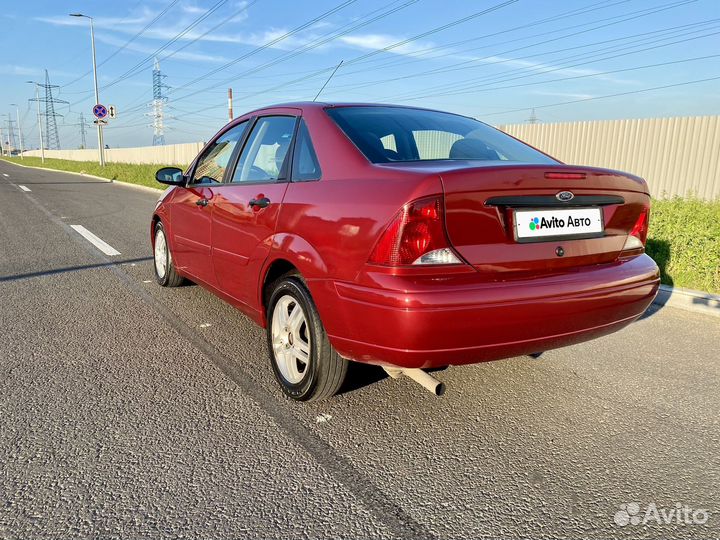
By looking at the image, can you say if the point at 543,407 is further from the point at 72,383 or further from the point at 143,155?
the point at 143,155

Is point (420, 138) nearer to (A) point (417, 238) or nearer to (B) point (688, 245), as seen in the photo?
(A) point (417, 238)

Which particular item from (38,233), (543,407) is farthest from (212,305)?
(38,233)

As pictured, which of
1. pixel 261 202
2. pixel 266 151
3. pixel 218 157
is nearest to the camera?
pixel 261 202

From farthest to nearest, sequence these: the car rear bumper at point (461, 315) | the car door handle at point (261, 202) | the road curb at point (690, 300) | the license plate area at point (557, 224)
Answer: the road curb at point (690, 300) < the car door handle at point (261, 202) < the license plate area at point (557, 224) < the car rear bumper at point (461, 315)

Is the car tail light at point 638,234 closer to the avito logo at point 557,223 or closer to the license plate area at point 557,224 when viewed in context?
the license plate area at point 557,224

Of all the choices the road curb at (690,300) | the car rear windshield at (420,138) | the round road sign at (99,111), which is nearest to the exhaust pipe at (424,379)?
the car rear windshield at (420,138)

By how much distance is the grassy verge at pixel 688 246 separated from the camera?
17.8 feet

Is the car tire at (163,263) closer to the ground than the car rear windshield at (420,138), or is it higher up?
closer to the ground

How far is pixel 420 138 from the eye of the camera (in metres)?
3.22

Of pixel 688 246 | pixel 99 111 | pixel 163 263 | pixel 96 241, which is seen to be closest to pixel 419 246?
pixel 163 263

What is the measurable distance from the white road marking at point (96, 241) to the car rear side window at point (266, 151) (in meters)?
4.40

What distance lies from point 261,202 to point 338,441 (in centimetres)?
142

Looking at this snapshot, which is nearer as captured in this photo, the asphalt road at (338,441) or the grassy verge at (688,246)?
the asphalt road at (338,441)

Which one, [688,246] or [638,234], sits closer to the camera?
[638,234]
